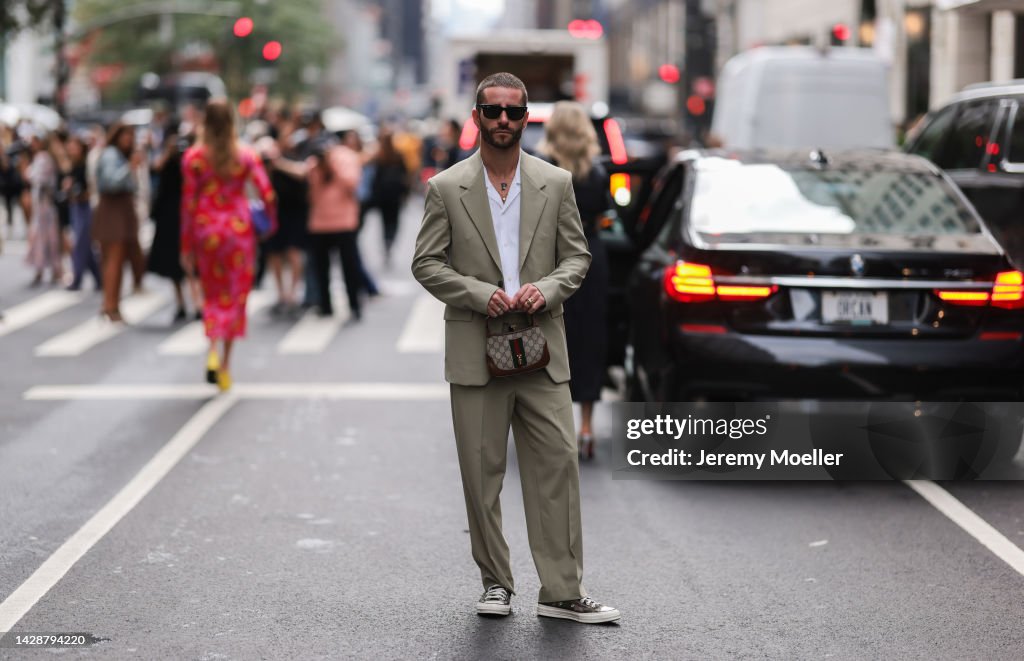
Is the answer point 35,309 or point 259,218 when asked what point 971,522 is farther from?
point 35,309

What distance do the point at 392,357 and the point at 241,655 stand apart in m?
7.64

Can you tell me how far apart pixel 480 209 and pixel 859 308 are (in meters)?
2.67

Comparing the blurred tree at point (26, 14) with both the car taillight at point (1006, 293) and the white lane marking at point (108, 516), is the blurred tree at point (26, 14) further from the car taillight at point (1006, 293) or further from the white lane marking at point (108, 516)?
the car taillight at point (1006, 293)

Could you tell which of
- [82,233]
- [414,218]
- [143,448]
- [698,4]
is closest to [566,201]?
[143,448]

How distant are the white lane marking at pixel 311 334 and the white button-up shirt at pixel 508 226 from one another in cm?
765

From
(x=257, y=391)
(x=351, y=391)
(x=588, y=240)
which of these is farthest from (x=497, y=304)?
(x=257, y=391)

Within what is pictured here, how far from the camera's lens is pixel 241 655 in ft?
16.9

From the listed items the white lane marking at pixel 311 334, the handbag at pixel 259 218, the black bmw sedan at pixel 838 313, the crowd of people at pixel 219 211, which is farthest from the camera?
the handbag at pixel 259 218

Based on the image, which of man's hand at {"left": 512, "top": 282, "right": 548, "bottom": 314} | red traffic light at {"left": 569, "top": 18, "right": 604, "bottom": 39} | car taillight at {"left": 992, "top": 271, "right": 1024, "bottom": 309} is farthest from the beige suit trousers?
red traffic light at {"left": 569, "top": 18, "right": 604, "bottom": 39}

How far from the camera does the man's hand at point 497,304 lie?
17.6ft

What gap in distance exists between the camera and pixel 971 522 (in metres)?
7.12

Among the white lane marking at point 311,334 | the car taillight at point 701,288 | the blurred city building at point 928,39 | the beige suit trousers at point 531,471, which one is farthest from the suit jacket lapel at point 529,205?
the blurred city building at point 928,39

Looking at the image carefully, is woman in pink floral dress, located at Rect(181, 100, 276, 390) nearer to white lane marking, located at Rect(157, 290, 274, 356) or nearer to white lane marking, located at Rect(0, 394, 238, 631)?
white lane marking, located at Rect(0, 394, 238, 631)

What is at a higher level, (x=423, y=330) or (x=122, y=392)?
(x=122, y=392)
